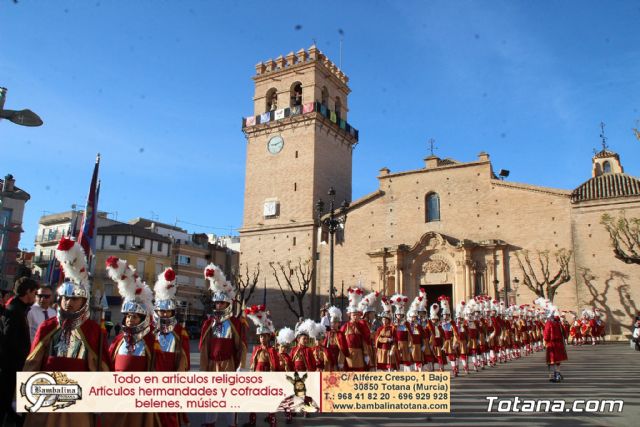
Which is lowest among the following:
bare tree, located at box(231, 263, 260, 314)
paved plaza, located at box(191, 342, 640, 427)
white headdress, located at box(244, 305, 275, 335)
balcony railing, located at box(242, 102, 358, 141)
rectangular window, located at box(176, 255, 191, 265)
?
paved plaza, located at box(191, 342, 640, 427)

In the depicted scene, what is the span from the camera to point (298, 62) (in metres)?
40.4

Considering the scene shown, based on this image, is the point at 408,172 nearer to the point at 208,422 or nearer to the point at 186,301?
the point at 186,301

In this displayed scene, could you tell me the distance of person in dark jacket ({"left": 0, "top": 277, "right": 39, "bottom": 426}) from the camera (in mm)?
6449

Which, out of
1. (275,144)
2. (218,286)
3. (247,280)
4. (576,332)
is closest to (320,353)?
(218,286)

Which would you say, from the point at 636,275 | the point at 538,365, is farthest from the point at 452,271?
the point at 538,365

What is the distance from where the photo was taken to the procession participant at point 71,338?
4.73 meters

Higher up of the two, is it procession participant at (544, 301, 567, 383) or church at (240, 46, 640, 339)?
church at (240, 46, 640, 339)

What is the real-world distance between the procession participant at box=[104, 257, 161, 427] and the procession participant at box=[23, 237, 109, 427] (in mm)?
286

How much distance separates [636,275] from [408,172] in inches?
601

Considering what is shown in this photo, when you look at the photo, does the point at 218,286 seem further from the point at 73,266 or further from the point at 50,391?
the point at 50,391

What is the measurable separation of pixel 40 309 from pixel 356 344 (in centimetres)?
574

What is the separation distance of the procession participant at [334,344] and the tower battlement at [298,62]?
1260 inches

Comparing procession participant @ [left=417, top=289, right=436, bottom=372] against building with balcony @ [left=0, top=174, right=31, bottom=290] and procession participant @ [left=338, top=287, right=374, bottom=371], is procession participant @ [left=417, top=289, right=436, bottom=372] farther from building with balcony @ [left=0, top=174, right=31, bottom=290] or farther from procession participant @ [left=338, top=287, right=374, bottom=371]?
building with balcony @ [left=0, top=174, right=31, bottom=290]

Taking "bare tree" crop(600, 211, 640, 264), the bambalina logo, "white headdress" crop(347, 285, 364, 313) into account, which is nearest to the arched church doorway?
"bare tree" crop(600, 211, 640, 264)
